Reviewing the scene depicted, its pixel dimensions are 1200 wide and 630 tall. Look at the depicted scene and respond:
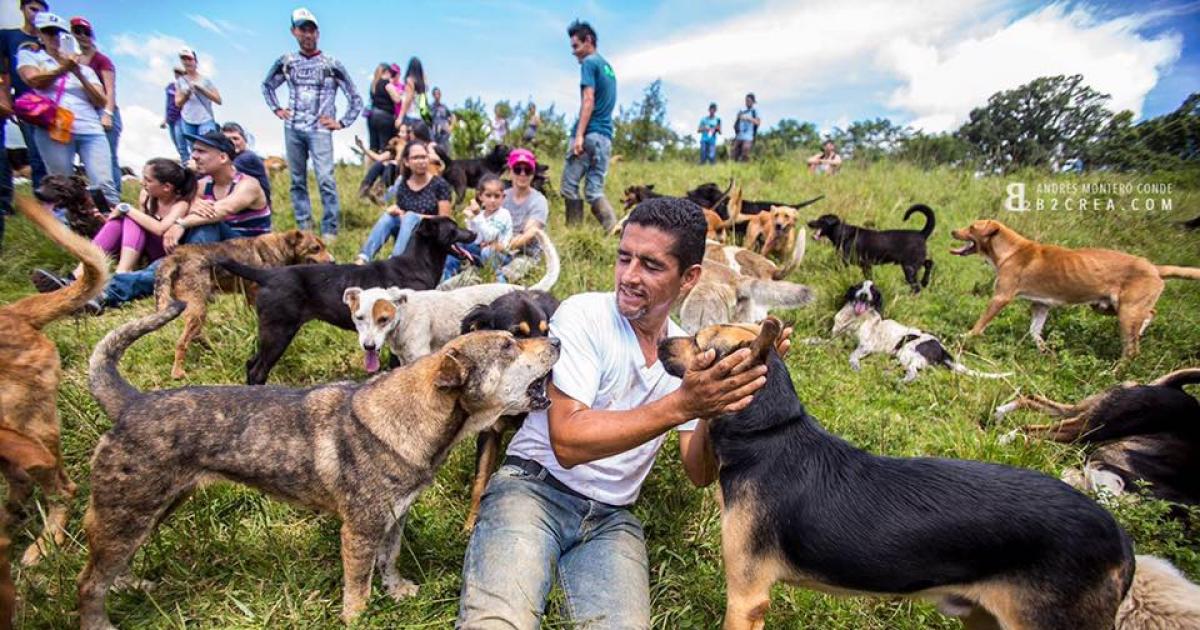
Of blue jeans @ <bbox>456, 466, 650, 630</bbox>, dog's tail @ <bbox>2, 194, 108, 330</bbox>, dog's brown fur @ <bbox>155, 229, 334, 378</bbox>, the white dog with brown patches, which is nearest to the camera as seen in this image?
blue jeans @ <bbox>456, 466, 650, 630</bbox>

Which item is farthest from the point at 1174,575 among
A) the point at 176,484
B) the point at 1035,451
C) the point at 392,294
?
the point at 392,294

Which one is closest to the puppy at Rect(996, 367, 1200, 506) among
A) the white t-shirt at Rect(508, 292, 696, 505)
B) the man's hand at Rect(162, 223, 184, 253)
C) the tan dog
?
the tan dog

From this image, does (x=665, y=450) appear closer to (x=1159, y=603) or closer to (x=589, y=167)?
(x=1159, y=603)

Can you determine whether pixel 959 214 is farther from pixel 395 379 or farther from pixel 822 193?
pixel 395 379

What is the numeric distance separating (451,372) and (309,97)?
7.93 meters

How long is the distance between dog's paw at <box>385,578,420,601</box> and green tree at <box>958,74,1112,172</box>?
19.3 meters

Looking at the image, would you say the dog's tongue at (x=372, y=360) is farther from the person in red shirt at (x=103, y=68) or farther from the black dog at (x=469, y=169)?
the black dog at (x=469, y=169)

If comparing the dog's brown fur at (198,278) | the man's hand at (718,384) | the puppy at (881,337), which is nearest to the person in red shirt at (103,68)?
the dog's brown fur at (198,278)

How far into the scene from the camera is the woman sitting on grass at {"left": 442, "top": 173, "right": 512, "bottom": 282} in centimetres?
741

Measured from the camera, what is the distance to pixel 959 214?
12.7m

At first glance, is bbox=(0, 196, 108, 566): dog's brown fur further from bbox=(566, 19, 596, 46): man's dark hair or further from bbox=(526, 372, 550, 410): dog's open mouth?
bbox=(566, 19, 596, 46): man's dark hair

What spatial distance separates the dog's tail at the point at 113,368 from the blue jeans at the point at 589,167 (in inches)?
297

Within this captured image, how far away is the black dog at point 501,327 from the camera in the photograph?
349cm

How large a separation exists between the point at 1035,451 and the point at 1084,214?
A: 39.2 ft
